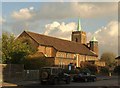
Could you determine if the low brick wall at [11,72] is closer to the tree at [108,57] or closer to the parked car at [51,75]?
the parked car at [51,75]

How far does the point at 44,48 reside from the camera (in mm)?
84750

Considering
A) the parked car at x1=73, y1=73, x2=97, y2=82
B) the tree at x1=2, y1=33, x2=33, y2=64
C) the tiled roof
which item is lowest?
the parked car at x1=73, y1=73, x2=97, y2=82

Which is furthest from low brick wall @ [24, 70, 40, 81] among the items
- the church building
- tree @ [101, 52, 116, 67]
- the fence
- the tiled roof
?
tree @ [101, 52, 116, 67]

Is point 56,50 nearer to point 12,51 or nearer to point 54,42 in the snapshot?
point 54,42

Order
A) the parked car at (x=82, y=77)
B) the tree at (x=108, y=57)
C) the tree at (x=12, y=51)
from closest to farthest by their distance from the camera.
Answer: the parked car at (x=82, y=77) → the tree at (x=12, y=51) → the tree at (x=108, y=57)

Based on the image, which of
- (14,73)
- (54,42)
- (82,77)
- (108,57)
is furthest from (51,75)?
(108,57)

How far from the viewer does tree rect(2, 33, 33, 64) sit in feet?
181

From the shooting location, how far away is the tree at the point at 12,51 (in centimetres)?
5519

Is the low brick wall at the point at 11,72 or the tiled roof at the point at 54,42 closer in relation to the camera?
the low brick wall at the point at 11,72

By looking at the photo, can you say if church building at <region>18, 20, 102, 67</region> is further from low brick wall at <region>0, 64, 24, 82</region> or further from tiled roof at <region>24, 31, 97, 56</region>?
low brick wall at <region>0, 64, 24, 82</region>

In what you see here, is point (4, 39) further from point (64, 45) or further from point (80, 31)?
point (80, 31)

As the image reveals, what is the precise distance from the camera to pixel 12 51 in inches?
2222

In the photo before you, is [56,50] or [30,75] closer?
[30,75]

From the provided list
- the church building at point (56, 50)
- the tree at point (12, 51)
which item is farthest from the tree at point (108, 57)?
the tree at point (12, 51)
